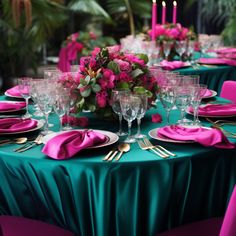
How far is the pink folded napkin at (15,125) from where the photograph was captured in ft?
5.54

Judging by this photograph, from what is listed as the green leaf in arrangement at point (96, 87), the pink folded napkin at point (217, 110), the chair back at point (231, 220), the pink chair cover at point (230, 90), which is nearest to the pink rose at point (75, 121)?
the green leaf in arrangement at point (96, 87)

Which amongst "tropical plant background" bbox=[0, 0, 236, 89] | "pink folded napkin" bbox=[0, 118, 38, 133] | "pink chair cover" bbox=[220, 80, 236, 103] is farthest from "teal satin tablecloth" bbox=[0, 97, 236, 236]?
"tropical plant background" bbox=[0, 0, 236, 89]

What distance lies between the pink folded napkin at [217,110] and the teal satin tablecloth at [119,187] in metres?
0.34

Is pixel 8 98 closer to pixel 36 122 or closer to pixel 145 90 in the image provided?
pixel 36 122

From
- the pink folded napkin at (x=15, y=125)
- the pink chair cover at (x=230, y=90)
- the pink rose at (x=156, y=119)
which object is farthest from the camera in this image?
the pink chair cover at (x=230, y=90)

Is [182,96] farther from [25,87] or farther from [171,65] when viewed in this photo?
[171,65]

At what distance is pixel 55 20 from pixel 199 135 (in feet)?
15.3

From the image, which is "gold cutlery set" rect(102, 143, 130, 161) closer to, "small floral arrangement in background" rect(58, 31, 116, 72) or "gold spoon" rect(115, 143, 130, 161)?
"gold spoon" rect(115, 143, 130, 161)

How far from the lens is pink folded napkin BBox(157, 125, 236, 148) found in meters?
1.51

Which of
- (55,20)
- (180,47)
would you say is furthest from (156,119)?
(55,20)

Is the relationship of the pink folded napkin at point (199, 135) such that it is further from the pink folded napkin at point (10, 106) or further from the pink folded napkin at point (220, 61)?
the pink folded napkin at point (220, 61)

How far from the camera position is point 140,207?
5.05ft

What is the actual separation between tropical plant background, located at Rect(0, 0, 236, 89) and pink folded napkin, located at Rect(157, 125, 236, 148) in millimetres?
3676

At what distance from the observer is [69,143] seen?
1477 millimetres
